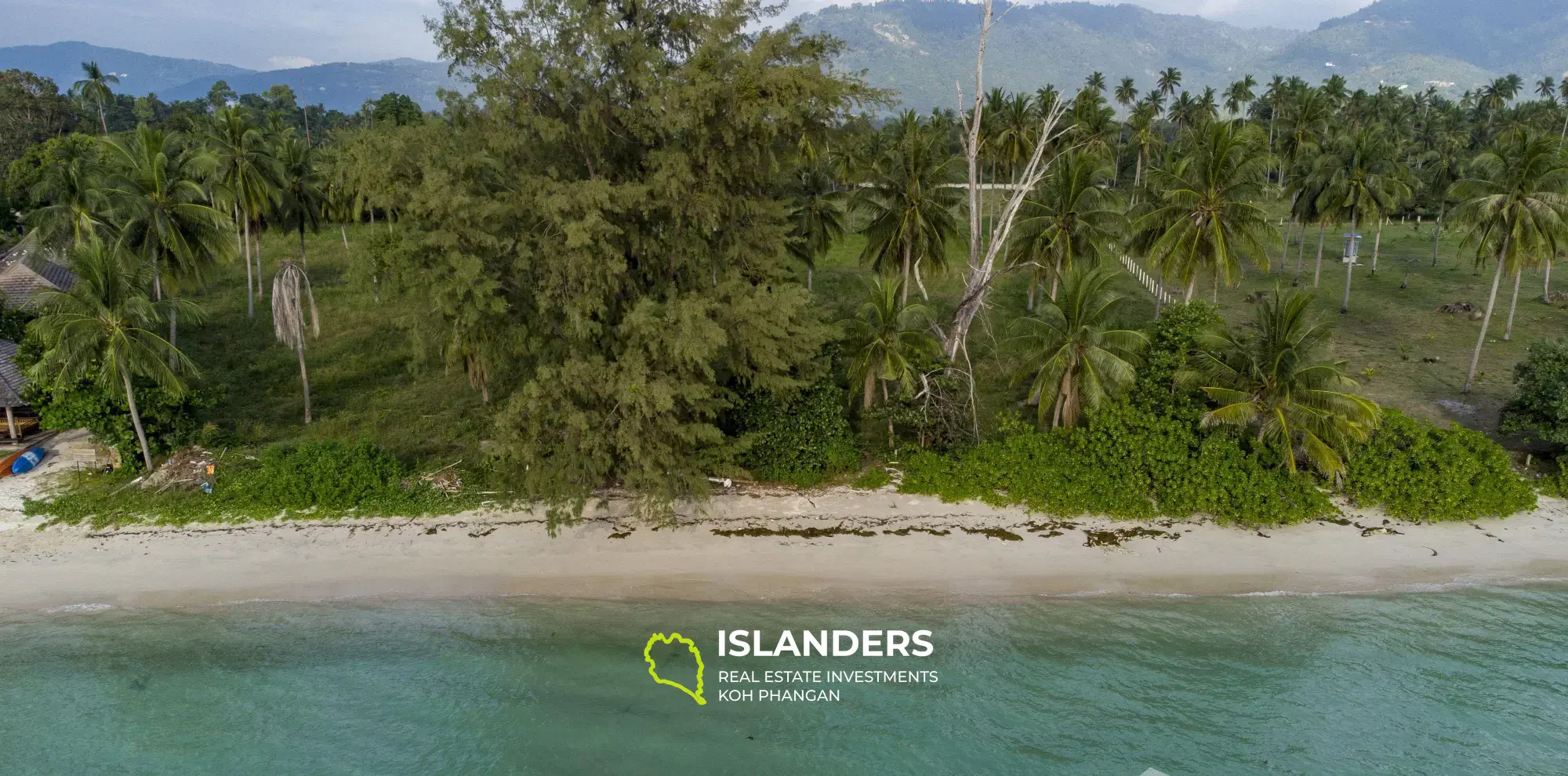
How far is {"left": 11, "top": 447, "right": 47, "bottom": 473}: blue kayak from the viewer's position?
18.9 metres

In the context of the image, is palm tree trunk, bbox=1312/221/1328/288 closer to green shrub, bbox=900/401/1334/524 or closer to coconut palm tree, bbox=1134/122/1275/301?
coconut palm tree, bbox=1134/122/1275/301

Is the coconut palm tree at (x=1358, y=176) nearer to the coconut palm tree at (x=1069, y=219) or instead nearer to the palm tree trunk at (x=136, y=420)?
the coconut palm tree at (x=1069, y=219)

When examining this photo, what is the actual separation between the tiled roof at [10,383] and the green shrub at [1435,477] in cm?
3079

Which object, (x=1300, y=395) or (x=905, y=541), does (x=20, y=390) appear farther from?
(x=1300, y=395)

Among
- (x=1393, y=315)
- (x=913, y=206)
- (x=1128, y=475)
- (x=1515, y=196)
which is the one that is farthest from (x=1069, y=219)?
(x=1393, y=315)

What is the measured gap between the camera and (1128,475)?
17734 millimetres

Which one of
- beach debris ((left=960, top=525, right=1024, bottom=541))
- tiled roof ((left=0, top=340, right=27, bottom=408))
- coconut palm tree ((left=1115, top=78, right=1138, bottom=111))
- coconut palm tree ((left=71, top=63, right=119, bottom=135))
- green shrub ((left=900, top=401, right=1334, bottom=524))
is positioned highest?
coconut palm tree ((left=1115, top=78, right=1138, bottom=111))

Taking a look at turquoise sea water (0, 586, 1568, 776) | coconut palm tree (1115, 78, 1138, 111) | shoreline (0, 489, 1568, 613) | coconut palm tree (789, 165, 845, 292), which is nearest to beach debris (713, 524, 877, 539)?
shoreline (0, 489, 1568, 613)

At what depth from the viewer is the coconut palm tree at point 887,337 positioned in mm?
18922

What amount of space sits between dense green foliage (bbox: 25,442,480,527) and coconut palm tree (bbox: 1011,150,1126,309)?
18.1m

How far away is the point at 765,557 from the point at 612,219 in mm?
7686

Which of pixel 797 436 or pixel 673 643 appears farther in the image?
pixel 797 436

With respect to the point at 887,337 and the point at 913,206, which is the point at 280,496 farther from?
the point at 913,206

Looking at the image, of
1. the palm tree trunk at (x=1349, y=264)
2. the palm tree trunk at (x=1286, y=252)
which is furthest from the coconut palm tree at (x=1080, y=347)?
the palm tree trunk at (x=1286, y=252)
